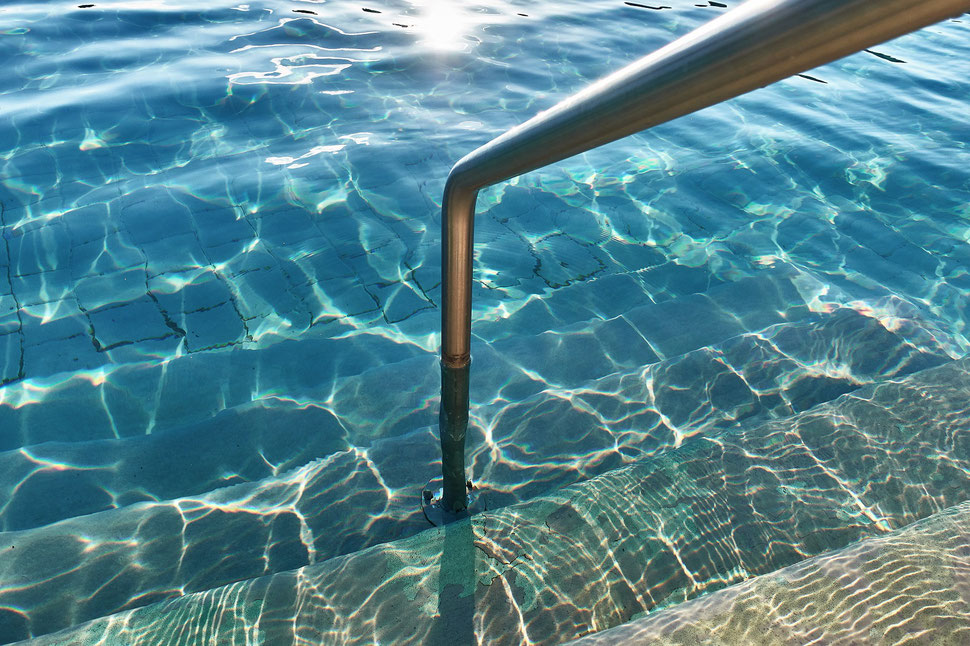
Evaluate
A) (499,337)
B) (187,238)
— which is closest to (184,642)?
(499,337)

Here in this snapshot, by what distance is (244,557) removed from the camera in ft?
7.25

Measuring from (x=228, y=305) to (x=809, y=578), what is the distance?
10.4 feet

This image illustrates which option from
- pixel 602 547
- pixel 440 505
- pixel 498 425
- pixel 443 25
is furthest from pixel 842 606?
pixel 443 25

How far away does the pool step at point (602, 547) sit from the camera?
1724 mm

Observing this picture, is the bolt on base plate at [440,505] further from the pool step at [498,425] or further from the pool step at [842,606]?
the pool step at [842,606]

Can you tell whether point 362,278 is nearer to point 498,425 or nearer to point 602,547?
point 498,425

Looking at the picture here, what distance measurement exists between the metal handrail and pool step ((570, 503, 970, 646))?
108 cm

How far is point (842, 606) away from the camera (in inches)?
60.8

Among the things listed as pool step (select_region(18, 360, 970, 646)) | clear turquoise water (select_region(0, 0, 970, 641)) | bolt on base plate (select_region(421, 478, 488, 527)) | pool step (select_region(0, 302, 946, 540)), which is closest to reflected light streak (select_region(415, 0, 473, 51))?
clear turquoise water (select_region(0, 0, 970, 641))

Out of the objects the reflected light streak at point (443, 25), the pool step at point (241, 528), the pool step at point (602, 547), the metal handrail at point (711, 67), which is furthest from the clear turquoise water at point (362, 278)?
the metal handrail at point (711, 67)

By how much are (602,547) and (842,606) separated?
60cm

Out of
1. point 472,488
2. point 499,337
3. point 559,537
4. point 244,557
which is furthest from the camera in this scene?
point 499,337

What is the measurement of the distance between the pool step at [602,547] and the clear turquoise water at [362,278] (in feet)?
1.27

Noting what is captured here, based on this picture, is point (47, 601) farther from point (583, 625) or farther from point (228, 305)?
point (228, 305)
